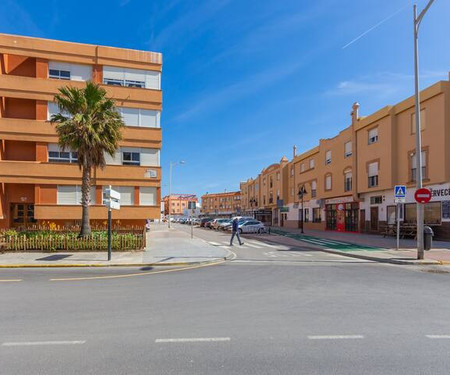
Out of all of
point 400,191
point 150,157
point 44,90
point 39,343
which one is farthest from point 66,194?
point 400,191

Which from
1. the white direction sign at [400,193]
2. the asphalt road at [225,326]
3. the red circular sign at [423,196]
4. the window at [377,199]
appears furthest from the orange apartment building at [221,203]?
the asphalt road at [225,326]

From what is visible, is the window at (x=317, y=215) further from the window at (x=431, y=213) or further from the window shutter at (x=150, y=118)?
the window shutter at (x=150, y=118)

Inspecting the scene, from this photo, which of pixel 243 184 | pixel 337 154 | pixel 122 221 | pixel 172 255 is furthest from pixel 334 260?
pixel 243 184

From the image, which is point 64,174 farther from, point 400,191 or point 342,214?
point 342,214

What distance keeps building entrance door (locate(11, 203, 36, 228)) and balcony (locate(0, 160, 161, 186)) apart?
2.53 m

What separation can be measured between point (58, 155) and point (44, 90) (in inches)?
164

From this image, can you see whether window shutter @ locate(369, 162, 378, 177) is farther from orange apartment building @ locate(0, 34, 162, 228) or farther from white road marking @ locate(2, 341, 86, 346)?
white road marking @ locate(2, 341, 86, 346)

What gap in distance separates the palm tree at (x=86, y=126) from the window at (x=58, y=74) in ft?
19.6

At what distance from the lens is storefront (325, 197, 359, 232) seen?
Answer: 110 feet

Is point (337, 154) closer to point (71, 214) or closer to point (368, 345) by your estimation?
point (71, 214)

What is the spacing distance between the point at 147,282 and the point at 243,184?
7725 cm

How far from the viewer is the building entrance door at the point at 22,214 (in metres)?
21.8

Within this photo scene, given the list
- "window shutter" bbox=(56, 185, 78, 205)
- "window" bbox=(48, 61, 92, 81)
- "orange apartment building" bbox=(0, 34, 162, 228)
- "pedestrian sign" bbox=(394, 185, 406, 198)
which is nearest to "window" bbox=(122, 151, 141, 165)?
"orange apartment building" bbox=(0, 34, 162, 228)

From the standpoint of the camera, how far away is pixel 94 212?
20.9 meters
